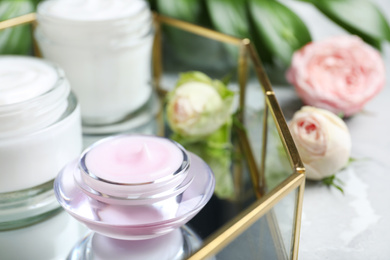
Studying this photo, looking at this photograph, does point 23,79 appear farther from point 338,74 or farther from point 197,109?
point 338,74

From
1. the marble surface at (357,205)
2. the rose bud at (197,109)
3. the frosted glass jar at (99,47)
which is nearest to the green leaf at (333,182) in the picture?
the marble surface at (357,205)

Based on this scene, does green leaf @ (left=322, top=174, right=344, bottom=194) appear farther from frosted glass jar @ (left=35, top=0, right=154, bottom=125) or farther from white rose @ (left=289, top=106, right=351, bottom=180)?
frosted glass jar @ (left=35, top=0, right=154, bottom=125)

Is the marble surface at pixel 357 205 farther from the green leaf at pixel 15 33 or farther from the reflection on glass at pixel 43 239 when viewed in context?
the green leaf at pixel 15 33

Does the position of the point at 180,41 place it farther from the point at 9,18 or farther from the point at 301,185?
the point at 301,185

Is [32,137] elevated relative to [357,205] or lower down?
elevated

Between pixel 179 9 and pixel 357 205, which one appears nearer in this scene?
pixel 357 205

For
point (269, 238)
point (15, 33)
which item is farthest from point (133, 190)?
point (15, 33)

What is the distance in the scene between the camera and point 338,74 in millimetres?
636

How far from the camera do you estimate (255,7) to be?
0.67 m

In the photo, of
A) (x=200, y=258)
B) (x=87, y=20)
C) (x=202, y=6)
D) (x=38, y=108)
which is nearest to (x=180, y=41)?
(x=202, y=6)

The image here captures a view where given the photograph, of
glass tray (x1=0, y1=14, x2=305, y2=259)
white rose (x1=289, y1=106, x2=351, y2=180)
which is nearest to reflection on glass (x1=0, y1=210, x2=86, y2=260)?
glass tray (x1=0, y1=14, x2=305, y2=259)

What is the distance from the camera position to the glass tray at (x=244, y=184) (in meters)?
0.36

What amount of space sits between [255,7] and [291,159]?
320 mm

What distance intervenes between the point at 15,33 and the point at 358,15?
422mm
